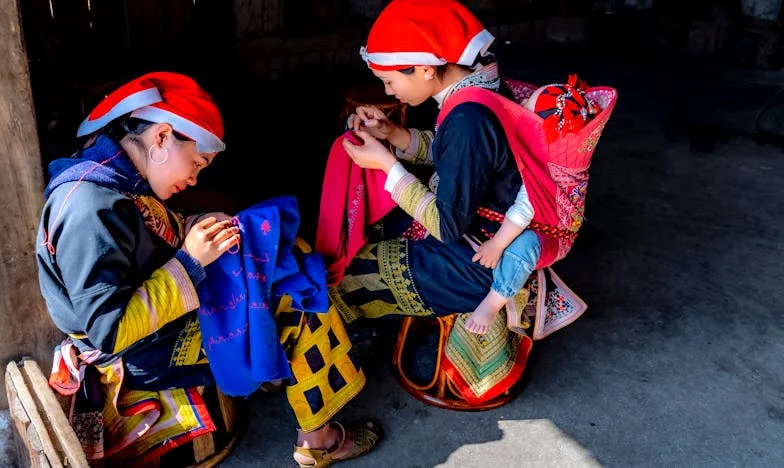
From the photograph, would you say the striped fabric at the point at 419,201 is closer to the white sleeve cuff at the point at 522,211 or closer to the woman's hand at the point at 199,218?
the white sleeve cuff at the point at 522,211

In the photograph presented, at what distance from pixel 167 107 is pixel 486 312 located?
1.28 m

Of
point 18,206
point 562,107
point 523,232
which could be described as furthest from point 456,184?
point 18,206

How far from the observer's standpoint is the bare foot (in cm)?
268

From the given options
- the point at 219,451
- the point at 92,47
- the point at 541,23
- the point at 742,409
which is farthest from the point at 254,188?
the point at 541,23

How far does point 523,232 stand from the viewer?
8.57ft

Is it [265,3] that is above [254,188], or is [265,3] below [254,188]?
above

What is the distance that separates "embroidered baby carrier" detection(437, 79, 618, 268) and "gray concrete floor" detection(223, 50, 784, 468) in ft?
2.19

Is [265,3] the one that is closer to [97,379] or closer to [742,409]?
[97,379]

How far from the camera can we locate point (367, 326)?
3.27m

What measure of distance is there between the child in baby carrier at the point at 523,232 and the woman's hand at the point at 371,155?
1.44ft

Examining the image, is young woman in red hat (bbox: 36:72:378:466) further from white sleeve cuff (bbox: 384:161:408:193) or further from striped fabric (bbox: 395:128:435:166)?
striped fabric (bbox: 395:128:435:166)

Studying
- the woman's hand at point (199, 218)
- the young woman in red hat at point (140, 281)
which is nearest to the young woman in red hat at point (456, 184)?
the young woman in red hat at point (140, 281)

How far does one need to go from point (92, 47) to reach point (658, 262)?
10.3 feet

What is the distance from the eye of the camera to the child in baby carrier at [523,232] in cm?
248
